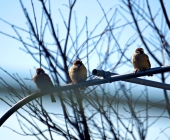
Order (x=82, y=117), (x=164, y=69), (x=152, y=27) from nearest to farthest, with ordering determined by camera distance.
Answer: (x=164, y=69) → (x=82, y=117) → (x=152, y=27)

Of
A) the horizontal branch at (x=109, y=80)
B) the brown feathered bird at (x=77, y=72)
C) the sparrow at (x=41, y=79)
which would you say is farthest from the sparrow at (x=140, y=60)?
the horizontal branch at (x=109, y=80)

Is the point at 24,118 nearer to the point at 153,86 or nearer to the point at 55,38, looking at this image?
the point at 55,38

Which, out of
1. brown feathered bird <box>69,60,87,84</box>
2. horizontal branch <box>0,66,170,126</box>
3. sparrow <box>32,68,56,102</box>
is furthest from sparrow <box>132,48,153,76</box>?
horizontal branch <box>0,66,170,126</box>

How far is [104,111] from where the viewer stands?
494cm

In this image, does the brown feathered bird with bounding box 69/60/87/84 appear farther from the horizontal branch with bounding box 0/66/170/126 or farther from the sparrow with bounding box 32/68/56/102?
the horizontal branch with bounding box 0/66/170/126

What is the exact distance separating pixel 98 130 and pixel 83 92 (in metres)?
0.56

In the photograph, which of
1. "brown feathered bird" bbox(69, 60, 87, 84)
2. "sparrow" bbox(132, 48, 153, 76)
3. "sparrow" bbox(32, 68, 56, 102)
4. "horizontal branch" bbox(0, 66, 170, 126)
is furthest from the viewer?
"sparrow" bbox(32, 68, 56, 102)

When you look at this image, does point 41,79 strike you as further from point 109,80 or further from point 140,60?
point 109,80

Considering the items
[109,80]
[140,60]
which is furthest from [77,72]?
[109,80]

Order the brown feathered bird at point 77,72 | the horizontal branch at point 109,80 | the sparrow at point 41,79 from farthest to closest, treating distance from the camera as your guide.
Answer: the sparrow at point 41,79
the brown feathered bird at point 77,72
the horizontal branch at point 109,80

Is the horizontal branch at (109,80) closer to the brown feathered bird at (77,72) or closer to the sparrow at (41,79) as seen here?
the brown feathered bird at (77,72)

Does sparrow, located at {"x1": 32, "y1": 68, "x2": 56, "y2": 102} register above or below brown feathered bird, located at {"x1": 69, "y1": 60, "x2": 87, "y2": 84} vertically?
above

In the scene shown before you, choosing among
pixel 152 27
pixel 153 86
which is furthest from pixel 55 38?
pixel 153 86

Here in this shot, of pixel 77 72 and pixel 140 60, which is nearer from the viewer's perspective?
pixel 77 72
